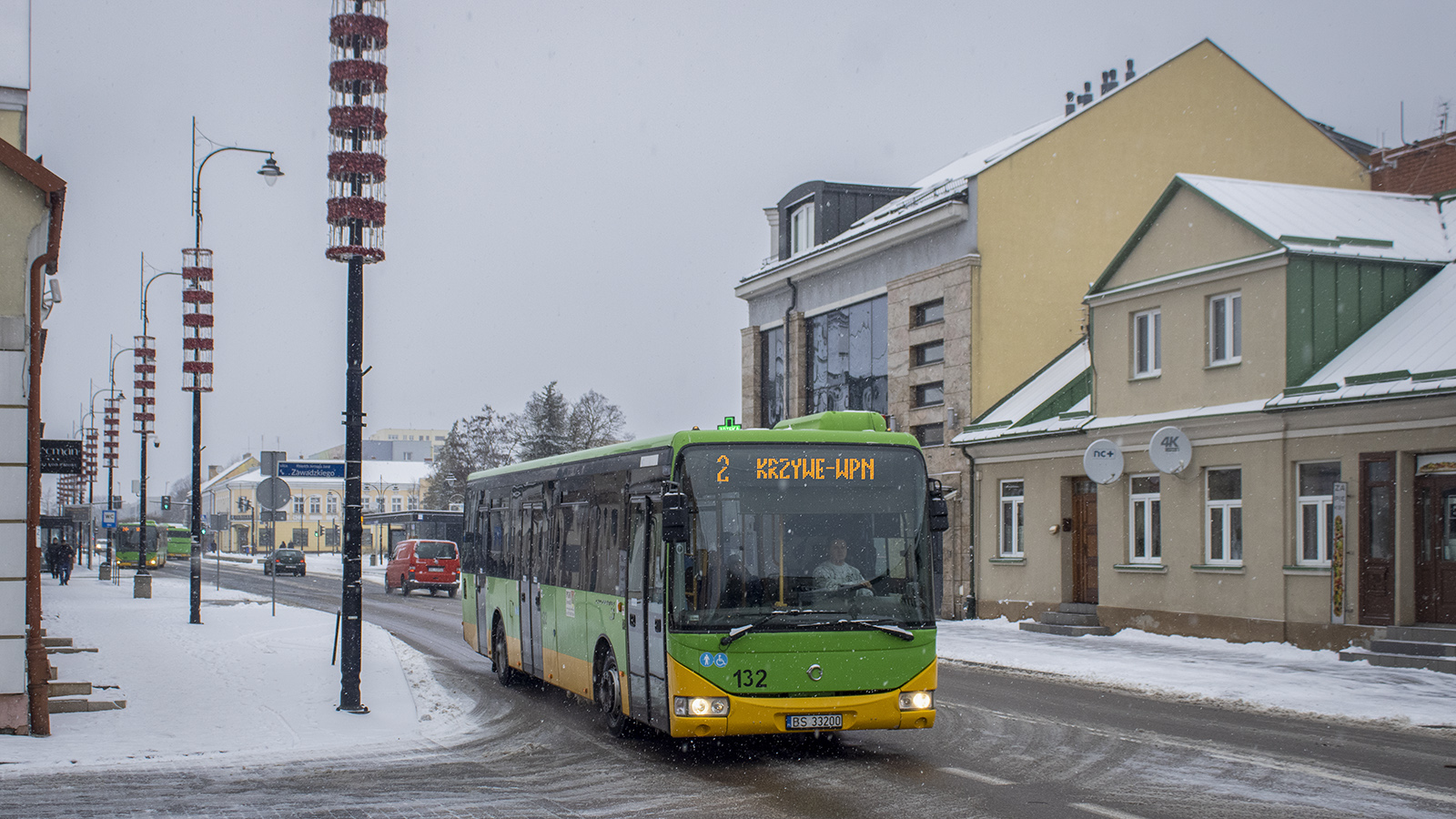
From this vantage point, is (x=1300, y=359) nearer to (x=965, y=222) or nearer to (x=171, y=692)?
(x=965, y=222)

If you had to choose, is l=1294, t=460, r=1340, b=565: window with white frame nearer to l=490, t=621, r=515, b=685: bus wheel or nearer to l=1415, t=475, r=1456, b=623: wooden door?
l=1415, t=475, r=1456, b=623: wooden door

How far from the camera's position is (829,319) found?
1558 inches

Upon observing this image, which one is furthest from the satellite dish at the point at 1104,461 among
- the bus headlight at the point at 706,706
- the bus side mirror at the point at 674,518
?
the bus side mirror at the point at 674,518

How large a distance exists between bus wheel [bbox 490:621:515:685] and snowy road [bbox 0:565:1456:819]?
9.29 ft

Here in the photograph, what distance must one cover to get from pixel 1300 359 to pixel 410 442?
577 ft

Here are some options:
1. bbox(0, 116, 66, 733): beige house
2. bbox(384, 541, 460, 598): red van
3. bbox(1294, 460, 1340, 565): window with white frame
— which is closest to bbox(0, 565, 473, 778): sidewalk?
bbox(0, 116, 66, 733): beige house

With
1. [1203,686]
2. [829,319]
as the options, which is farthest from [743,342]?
[1203,686]

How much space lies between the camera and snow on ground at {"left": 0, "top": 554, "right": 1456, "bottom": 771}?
1238 cm

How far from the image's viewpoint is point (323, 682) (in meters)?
16.6

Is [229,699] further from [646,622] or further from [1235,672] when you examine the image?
[1235,672]

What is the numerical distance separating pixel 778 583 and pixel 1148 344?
1727 cm

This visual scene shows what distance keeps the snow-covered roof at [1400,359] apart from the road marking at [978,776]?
12.5m

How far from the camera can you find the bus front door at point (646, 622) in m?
11.3

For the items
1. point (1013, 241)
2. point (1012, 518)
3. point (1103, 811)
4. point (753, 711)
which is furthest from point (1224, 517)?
point (1103, 811)
